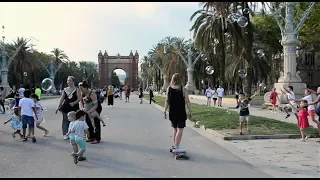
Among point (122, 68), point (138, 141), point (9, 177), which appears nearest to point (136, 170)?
point (9, 177)

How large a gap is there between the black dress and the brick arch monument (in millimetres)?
125658

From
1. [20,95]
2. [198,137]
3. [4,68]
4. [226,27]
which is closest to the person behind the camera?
[198,137]

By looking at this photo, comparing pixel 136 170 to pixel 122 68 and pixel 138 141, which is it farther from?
pixel 122 68

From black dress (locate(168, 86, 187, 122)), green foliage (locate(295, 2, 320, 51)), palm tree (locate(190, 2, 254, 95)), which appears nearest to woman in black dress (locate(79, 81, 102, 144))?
black dress (locate(168, 86, 187, 122))

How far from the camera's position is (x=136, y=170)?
7.25m

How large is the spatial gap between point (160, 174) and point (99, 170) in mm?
1166

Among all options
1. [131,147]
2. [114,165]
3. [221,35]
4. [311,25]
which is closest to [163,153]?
[131,147]

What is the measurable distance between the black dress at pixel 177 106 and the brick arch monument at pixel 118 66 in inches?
4947

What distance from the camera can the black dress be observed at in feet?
28.1

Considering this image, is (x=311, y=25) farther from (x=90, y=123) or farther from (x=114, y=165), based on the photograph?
(x=114, y=165)

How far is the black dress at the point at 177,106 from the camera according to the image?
8570 millimetres

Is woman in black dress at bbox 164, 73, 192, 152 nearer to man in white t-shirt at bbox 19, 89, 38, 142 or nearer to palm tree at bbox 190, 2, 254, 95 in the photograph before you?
man in white t-shirt at bbox 19, 89, 38, 142

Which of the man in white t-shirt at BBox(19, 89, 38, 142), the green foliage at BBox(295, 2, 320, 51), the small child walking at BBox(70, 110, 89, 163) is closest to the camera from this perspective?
the small child walking at BBox(70, 110, 89, 163)

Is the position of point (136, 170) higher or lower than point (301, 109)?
lower
